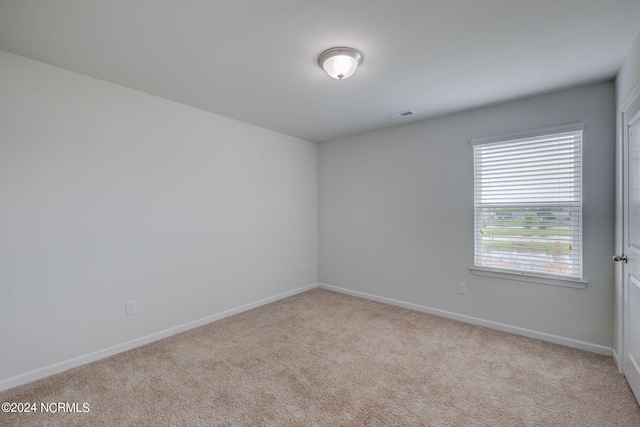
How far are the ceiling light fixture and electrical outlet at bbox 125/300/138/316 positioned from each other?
8.97ft

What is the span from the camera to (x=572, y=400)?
1964 mm

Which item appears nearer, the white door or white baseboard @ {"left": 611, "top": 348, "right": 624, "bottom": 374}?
the white door

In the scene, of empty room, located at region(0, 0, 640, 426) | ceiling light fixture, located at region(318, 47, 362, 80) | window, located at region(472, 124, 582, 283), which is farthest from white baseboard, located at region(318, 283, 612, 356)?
ceiling light fixture, located at region(318, 47, 362, 80)

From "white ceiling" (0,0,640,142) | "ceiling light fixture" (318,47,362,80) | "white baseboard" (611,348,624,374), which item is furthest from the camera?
"white baseboard" (611,348,624,374)

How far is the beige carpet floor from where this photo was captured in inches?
71.3

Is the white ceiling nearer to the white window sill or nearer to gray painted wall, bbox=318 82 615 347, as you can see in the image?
gray painted wall, bbox=318 82 615 347

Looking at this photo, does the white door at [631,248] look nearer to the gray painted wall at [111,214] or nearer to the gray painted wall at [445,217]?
the gray painted wall at [445,217]

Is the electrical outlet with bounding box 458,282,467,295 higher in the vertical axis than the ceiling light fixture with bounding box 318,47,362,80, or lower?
lower

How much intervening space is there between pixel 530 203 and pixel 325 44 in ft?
8.24

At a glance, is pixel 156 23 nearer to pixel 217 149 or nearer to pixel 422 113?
pixel 217 149

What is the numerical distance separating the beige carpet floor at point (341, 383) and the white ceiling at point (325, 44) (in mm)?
2446

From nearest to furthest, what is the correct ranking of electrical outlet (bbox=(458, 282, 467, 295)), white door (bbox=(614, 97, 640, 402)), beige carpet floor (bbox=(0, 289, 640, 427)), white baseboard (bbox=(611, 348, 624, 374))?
beige carpet floor (bbox=(0, 289, 640, 427)), white door (bbox=(614, 97, 640, 402)), white baseboard (bbox=(611, 348, 624, 374)), electrical outlet (bbox=(458, 282, 467, 295))

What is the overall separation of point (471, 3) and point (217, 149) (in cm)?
280

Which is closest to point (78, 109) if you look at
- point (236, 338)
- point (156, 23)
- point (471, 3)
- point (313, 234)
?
point (156, 23)
